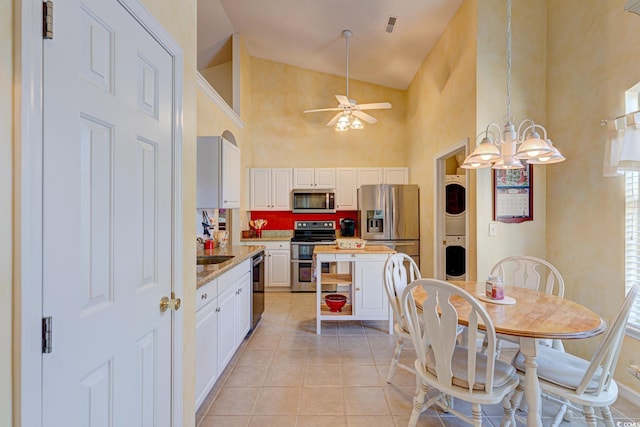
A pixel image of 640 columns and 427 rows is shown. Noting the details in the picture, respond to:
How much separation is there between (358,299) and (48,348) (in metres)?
2.91

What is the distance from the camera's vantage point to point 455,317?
158 centimetres

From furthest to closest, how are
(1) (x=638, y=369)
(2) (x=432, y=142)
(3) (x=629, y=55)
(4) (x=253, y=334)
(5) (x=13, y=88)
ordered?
(2) (x=432, y=142) < (4) (x=253, y=334) < (3) (x=629, y=55) < (1) (x=638, y=369) < (5) (x=13, y=88)

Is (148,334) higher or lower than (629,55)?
lower

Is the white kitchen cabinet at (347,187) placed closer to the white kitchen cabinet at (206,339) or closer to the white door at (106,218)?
the white kitchen cabinet at (206,339)

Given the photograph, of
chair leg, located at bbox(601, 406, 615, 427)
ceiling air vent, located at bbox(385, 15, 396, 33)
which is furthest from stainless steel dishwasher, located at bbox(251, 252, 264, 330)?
ceiling air vent, located at bbox(385, 15, 396, 33)

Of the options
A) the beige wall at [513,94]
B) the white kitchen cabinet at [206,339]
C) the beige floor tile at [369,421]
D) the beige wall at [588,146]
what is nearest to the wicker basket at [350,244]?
the beige wall at [513,94]

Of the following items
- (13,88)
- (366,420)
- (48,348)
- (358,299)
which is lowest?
(366,420)

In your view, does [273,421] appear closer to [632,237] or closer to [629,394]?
[629,394]

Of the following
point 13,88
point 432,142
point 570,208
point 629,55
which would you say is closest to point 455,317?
point 13,88

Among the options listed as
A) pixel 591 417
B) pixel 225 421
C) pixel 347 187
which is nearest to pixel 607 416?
pixel 591 417

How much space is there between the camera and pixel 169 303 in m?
1.36

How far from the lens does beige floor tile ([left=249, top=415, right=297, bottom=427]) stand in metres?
1.97

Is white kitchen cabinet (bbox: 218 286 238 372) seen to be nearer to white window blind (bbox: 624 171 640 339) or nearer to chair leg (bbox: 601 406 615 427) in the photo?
chair leg (bbox: 601 406 615 427)

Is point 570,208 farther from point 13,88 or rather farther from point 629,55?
point 13,88
